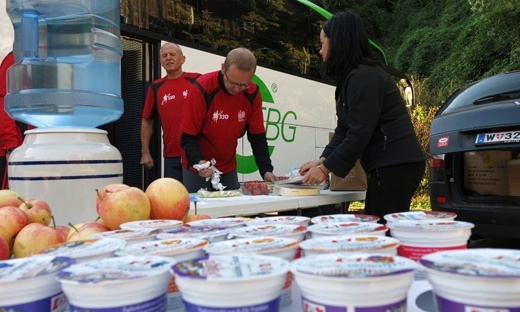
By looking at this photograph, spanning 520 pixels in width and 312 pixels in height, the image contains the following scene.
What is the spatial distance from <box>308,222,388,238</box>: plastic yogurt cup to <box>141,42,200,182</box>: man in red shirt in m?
3.42

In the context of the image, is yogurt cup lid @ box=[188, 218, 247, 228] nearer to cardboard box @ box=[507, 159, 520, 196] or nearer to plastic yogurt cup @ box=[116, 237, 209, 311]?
plastic yogurt cup @ box=[116, 237, 209, 311]

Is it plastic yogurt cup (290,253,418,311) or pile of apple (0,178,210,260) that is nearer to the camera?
plastic yogurt cup (290,253,418,311)

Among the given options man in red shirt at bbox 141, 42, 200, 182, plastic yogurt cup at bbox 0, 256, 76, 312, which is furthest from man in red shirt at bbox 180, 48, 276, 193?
plastic yogurt cup at bbox 0, 256, 76, 312

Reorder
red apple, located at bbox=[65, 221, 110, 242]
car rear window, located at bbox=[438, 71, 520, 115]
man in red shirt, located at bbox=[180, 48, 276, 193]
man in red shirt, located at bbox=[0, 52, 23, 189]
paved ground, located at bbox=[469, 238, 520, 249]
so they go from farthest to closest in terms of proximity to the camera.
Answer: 1. paved ground, located at bbox=[469, 238, 520, 249]
2. man in red shirt, located at bbox=[0, 52, 23, 189]
3. car rear window, located at bbox=[438, 71, 520, 115]
4. man in red shirt, located at bbox=[180, 48, 276, 193]
5. red apple, located at bbox=[65, 221, 110, 242]

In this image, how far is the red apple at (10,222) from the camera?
4.77ft

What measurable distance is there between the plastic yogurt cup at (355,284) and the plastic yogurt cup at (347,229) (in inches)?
15.1

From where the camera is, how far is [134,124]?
5.78 meters

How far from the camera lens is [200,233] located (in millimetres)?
1367

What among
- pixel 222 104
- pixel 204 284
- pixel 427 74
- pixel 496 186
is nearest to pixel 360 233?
pixel 204 284

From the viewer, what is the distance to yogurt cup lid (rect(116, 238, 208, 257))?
1.10m

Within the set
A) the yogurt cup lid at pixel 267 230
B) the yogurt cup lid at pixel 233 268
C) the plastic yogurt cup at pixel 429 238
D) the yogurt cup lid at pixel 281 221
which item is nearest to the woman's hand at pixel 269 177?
the yogurt cup lid at pixel 281 221

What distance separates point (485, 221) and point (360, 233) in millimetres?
2903

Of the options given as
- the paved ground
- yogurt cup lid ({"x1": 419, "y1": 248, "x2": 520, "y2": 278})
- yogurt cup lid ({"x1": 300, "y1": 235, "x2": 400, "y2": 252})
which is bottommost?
the paved ground

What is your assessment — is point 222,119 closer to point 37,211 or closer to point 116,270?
point 37,211
